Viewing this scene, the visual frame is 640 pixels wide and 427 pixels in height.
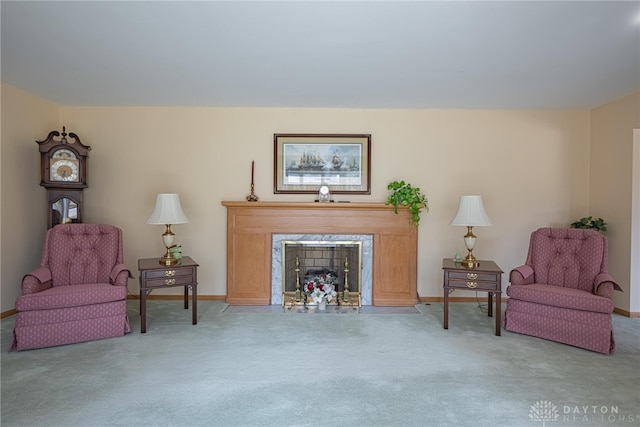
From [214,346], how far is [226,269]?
163 centimetres

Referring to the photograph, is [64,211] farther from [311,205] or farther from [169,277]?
[311,205]

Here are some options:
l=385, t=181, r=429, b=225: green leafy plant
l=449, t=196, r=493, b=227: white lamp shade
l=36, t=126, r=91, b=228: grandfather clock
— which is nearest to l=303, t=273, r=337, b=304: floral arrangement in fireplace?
l=385, t=181, r=429, b=225: green leafy plant

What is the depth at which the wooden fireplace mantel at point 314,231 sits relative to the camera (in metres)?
4.67

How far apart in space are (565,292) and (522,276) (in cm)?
42

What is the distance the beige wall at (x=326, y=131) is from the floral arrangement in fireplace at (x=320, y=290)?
1.10 meters

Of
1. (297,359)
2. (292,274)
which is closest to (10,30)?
(297,359)

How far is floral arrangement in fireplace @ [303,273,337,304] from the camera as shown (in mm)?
4395

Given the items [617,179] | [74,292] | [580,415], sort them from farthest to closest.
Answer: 1. [617,179]
2. [74,292]
3. [580,415]

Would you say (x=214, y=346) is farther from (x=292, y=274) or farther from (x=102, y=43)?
(x=102, y=43)

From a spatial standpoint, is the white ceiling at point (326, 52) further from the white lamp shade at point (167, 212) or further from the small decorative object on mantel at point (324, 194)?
the white lamp shade at point (167, 212)

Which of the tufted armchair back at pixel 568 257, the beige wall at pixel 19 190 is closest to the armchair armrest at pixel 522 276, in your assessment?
the tufted armchair back at pixel 568 257

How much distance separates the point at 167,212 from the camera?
392cm

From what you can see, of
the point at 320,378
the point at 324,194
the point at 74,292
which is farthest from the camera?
the point at 324,194

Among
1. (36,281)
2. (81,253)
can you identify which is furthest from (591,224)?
(36,281)
